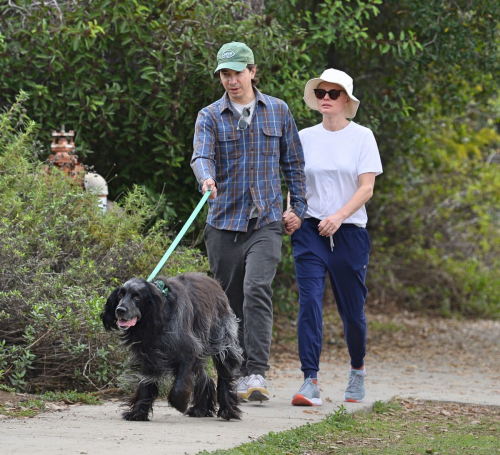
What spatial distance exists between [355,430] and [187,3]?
5.11m

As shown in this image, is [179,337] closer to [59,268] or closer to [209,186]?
[209,186]

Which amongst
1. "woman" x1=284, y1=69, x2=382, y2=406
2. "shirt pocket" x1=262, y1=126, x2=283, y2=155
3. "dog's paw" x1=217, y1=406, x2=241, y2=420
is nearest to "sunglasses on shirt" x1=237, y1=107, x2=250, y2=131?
"shirt pocket" x1=262, y1=126, x2=283, y2=155

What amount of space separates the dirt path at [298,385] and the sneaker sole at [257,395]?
0.07m

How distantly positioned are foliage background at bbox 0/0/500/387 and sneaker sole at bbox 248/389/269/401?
1083 millimetres

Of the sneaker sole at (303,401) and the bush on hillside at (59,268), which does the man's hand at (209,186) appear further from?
the sneaker sole at (303,401)

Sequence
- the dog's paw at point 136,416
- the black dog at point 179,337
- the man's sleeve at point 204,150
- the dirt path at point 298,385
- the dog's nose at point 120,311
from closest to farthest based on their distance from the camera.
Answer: the dirt path at point 298,385
the dog's nose at point 120,311
the black dog at point 179,337
the dog's paw at point 136,416
the man's sleeve at point 204,150

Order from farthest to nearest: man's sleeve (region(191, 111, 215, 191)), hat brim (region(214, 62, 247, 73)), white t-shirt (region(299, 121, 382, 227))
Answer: white t-shirt (region(299, 121, 382, 227)) < hat brim (region(214, 62, 247, 73)) < man's sleeve (region(191, 111, 215, 191))

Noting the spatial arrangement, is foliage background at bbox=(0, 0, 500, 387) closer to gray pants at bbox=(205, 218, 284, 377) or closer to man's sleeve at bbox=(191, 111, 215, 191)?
gray pants at bbox=(205, 218, 284, 377)

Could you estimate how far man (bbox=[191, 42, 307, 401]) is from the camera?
20.7ft

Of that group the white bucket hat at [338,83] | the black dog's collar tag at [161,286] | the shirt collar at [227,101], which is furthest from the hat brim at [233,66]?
the black dog's collar tag at [161,286]

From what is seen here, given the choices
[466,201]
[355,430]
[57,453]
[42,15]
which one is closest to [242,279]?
[355,430]

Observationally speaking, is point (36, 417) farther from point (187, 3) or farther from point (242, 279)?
point (187, 3)

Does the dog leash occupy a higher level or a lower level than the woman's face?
lower

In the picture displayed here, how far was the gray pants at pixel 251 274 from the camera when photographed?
6.31m
